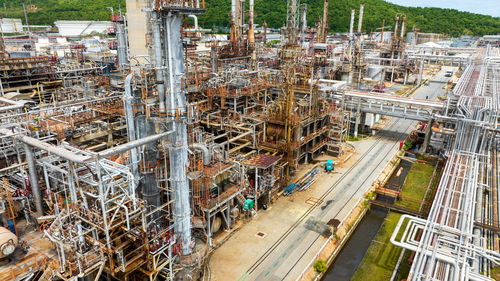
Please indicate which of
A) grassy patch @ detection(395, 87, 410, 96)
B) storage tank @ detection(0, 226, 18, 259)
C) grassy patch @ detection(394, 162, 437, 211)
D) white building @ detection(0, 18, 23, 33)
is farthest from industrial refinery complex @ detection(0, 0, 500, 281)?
white building @ detection(0, 18, 23, 33)

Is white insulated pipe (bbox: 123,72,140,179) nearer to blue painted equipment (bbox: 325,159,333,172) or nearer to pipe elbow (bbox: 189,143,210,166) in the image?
pipe elbow (bbox: 189,143,210,166)

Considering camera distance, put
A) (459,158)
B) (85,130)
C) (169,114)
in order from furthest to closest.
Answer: (459,158), (85,130), (169,114)

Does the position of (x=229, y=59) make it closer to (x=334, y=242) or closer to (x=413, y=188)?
(x=413, y=188)

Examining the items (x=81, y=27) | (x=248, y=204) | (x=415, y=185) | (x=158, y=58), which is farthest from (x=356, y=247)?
(x=81, y=27)

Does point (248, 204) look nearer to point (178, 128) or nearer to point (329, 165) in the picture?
point (178, 128)

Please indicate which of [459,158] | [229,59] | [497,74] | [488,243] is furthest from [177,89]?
[497,74]

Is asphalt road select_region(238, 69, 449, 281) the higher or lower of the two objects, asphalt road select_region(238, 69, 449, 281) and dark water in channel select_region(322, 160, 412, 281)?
the higher

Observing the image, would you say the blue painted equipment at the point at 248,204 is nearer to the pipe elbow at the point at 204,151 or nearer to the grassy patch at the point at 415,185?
the pipe elbow at the point at 204,151
